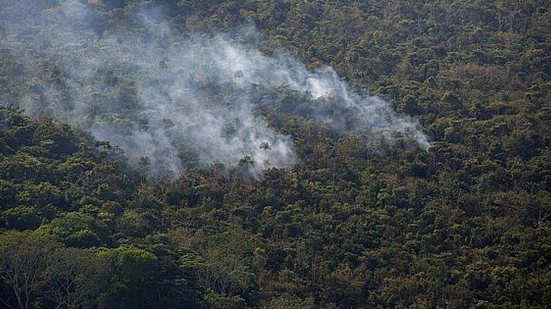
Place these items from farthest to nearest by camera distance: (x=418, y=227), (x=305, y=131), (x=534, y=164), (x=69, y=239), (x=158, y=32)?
(x=158, y=32)
(x=305, y=131)
(x=534, y=164)
(x=418, y=227)
(x=69, y=239)

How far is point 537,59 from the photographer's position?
67.8m

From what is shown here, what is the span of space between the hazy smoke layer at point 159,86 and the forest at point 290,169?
217 millimetres

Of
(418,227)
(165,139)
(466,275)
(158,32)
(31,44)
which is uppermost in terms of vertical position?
(158,32)

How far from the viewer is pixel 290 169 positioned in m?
57.3

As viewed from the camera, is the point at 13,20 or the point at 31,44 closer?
the point at 31,44

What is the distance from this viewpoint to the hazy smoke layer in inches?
2329

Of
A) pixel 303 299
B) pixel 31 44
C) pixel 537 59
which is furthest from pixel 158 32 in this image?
pixel 303 299

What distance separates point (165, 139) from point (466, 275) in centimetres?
2183

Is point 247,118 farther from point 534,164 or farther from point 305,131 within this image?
point 534,164

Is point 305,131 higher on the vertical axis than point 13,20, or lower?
lower

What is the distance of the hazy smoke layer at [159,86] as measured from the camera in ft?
194

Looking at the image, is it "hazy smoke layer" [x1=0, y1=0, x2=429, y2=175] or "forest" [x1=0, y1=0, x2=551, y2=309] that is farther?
"hazy smoke layer" [x1=0, y1=0, x2=429, y2=175]

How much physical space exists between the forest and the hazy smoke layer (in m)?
0.22

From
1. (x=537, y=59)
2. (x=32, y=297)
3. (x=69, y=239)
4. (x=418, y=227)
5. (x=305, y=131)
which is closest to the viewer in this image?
(x=32, y=297)
